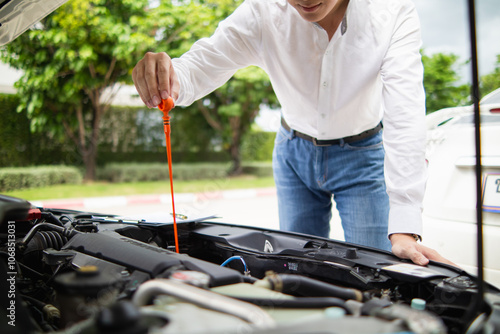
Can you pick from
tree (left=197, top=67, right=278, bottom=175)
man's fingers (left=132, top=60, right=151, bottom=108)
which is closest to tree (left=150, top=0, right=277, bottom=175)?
tree (left=197, top=67, right=278, bottom=175)

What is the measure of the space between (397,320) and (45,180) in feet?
28.3

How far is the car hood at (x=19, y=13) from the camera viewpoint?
135cm

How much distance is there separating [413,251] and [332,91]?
29.7 inches

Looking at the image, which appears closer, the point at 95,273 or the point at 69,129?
the point at 95,273

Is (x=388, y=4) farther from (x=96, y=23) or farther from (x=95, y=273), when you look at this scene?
(x=96, y=23)

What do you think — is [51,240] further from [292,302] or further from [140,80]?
[292,302]

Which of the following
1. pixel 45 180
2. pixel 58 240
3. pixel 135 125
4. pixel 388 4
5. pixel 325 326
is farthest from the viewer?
pixel 135 125

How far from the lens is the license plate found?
179cm

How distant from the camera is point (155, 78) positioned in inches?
57.8

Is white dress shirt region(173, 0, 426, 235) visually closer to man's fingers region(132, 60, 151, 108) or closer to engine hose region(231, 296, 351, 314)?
man's fingers region(132, 60, 151, 108)

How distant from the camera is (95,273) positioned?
727mm

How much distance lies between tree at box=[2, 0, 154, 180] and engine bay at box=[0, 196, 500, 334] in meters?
6.65

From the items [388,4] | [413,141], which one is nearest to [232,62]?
[388,4]

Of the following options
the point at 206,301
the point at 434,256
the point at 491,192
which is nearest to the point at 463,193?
the point at 491,192
